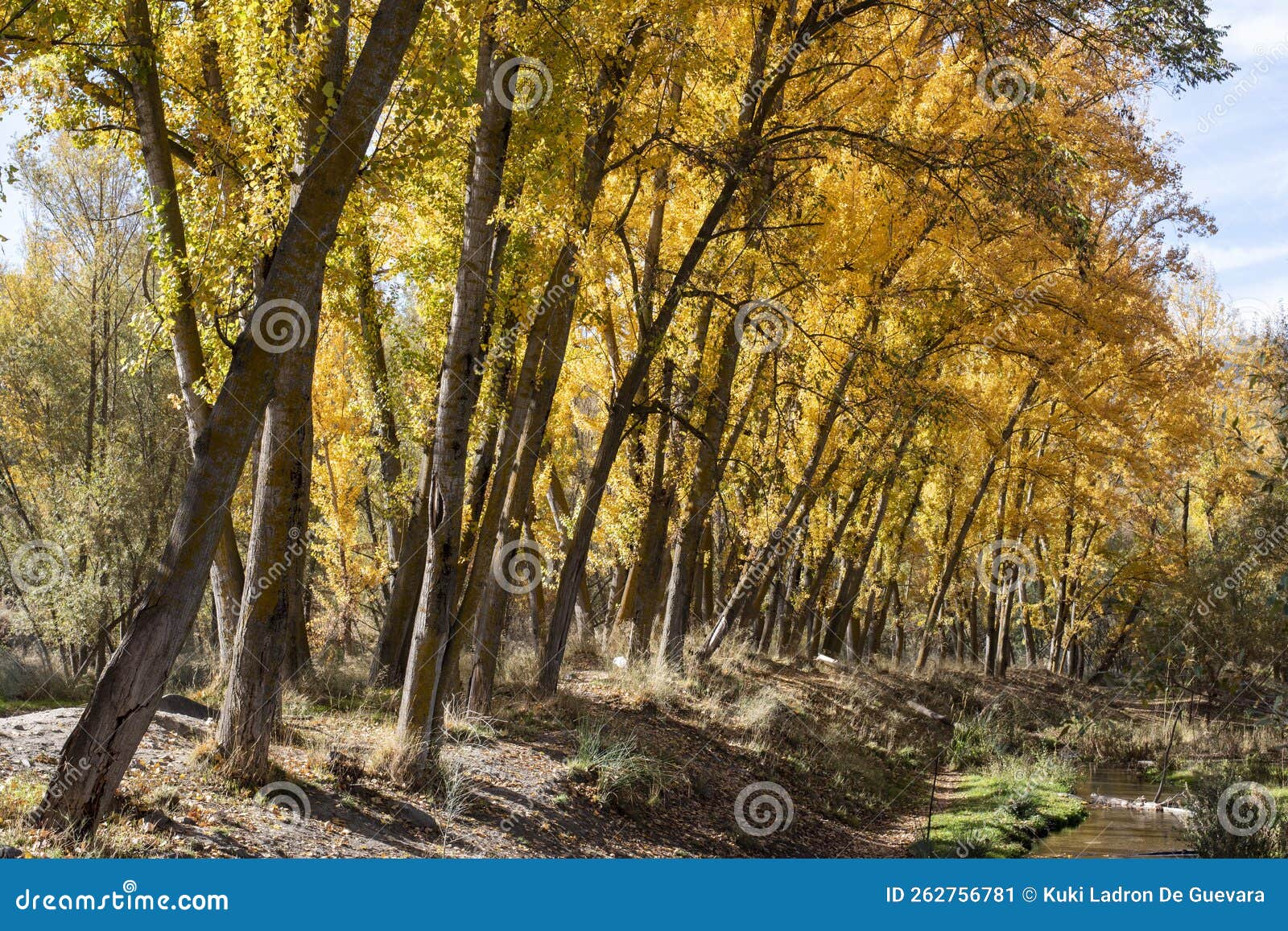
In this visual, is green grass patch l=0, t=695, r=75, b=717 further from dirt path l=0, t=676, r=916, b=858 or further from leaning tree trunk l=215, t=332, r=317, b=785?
leaning tree trunk l=215, t=332, r=317, b=785

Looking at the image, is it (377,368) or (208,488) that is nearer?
(208,488)

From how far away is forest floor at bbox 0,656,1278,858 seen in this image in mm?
6043

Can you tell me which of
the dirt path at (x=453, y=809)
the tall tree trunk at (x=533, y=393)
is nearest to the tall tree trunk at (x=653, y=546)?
the dirt path at (x=453, y=809)

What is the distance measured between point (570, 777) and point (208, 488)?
15.4ft

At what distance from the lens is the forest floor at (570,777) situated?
604 cm

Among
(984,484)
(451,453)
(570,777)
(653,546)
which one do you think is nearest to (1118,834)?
(570,777)

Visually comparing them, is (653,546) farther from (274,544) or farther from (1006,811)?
(274,544)

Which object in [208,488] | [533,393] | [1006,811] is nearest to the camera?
[208,488]

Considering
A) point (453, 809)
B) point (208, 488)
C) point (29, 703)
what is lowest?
point (29, 703)

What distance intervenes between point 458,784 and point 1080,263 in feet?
22.4

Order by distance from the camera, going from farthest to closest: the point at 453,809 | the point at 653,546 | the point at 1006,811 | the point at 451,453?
the point at 653,546 < the point at 1006,811 < the point at 451,453 < the point at 453,809

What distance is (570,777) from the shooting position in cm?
883

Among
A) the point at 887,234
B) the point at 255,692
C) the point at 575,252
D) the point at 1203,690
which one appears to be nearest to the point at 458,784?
the point at 255,692

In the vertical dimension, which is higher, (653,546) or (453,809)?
(653,546)
